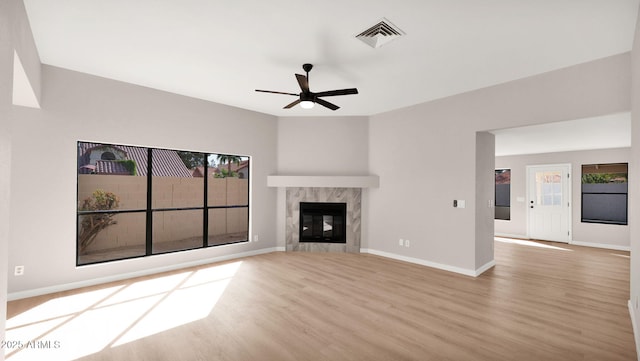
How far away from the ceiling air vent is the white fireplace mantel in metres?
3.07

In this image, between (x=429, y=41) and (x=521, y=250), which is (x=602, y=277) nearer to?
(x=521, y=250)

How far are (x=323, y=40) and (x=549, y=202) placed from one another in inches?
318

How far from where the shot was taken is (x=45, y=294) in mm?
3531

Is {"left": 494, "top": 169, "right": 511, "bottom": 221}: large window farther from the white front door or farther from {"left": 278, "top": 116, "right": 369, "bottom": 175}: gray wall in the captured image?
{"left": 278, "top": 116, "right": 369, "bottom": 175}: gray wall

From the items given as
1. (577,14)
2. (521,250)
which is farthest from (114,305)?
(521,250)

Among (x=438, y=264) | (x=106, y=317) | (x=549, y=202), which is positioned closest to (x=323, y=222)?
(x=438, y=264)

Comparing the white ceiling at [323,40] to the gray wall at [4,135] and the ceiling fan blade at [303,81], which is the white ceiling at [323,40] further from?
the gray wall at [4,135]

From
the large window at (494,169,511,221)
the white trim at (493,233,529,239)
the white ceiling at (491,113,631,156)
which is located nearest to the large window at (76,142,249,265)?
the white ceiling at (491,113,631,156)

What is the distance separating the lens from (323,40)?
2.93 m

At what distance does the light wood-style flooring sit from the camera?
7.75 ft

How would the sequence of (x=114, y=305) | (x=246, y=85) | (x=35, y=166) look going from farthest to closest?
(x=246, y=85) → (x=35, y=166) → (x=114, y=305)

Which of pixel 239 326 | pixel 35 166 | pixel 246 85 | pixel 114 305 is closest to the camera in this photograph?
pixel 239 326

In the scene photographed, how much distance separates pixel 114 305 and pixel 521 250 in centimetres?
756

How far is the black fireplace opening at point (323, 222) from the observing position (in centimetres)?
604
